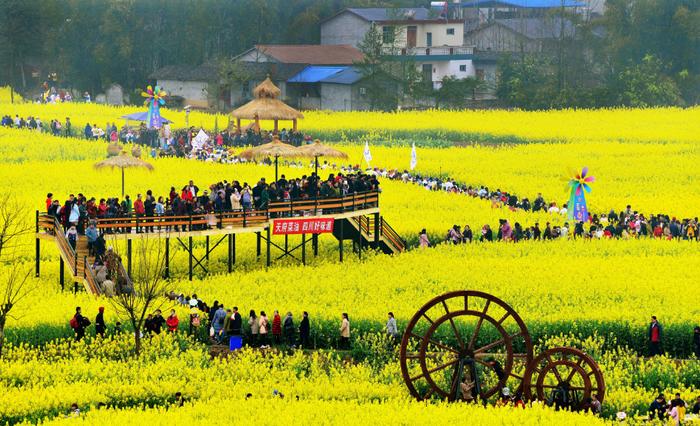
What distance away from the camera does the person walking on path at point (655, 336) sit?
4781 centimetres

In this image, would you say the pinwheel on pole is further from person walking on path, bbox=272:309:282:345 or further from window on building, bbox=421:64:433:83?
window on building, bbox=421:64:433:83

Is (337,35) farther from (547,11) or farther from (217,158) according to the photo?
(217,158)

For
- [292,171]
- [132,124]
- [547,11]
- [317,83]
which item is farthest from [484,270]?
[547,11]

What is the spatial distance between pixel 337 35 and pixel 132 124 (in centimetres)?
2921

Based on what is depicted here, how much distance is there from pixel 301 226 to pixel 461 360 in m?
17.2

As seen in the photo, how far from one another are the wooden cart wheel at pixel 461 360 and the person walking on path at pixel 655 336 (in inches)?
149

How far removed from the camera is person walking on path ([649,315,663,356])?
47.8 meters

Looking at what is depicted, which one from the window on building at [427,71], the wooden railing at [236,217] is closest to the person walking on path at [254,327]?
the wooden railing at [236,217]

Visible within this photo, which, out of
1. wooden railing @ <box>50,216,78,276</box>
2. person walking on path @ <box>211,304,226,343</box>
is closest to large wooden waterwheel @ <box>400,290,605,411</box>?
person walking on path @ <box>211,304,226,343</box>

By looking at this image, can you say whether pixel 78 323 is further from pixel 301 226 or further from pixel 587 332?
pixel 587 332

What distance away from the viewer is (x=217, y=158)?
91.3 metres

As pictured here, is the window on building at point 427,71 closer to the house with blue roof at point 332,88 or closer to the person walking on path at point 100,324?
the house with blue roof at point 332,88

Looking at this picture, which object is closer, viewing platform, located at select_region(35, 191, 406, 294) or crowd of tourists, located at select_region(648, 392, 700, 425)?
crowd of tourists, located at select_region(648, 392, 700, 425)

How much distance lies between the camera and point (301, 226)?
5925 cm
